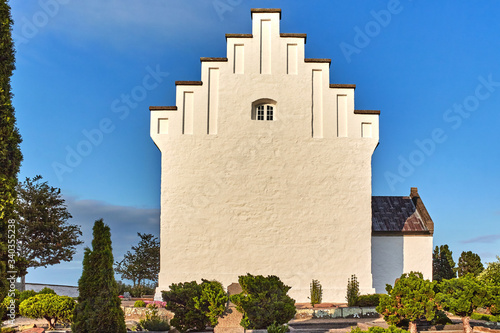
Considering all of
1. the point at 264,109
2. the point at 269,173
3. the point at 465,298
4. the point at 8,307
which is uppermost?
the point at 264,109

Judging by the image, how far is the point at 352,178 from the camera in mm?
21031

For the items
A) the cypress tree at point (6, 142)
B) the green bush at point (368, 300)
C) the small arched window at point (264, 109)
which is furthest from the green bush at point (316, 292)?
the cypress tree at point (6, 142)

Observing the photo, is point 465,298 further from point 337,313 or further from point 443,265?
point 443,265

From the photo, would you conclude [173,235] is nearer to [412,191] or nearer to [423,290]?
[423,290]

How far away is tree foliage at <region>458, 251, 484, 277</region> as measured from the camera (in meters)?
30.0

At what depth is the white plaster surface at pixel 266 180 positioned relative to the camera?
→ 66.8 feet

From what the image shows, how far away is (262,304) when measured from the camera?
13.2m

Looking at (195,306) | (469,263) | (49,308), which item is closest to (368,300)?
(195,306)

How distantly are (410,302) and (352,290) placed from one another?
724cm

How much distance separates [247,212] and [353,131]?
6.03 meters

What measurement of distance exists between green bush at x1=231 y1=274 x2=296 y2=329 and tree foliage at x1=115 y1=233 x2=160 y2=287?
22338 mm

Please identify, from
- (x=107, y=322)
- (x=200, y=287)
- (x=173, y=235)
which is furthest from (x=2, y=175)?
(x=173, y=235)

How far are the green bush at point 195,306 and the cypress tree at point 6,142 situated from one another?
193 inches

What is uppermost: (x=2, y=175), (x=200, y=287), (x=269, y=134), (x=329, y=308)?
(x=269, y=134)
